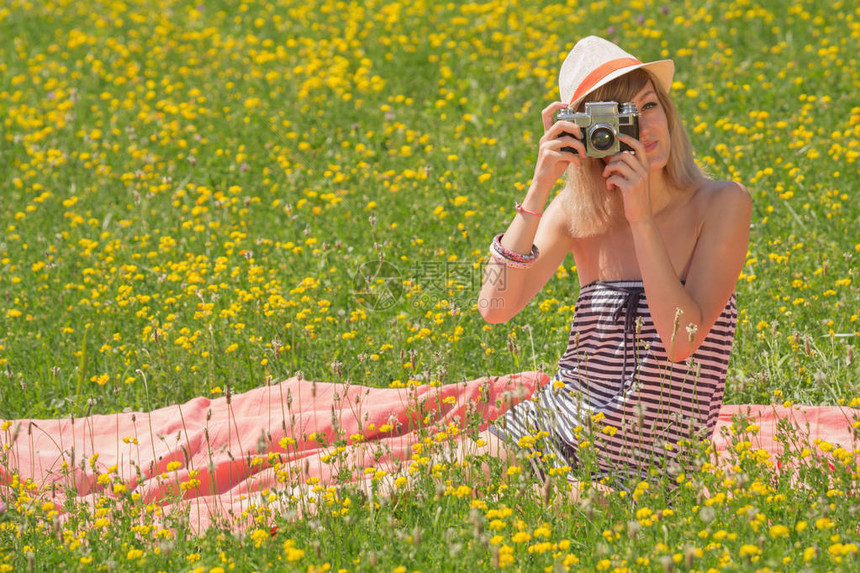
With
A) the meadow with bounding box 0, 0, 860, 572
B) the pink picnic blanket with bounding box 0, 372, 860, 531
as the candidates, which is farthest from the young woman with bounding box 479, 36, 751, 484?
the pink picnic blanket with bounding box 0, 372, 860, 531

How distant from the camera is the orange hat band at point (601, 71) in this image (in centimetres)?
311

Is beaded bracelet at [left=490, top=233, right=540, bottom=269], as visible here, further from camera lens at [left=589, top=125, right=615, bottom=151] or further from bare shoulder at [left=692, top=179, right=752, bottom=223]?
bare shoulder at [left=692, top=179, right=752, bottom=223]

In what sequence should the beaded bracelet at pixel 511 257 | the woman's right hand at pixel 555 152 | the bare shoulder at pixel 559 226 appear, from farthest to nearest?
the bare shoulder at pixel 559 226
the beaded bracelet at pixel 511 257
the woman's right hand at pixel 555 152

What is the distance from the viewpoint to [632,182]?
2.88 metres

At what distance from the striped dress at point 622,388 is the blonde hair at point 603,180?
217 millimetres

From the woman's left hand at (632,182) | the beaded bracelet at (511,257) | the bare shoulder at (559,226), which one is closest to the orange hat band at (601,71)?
the woman's left hand at (632,182)

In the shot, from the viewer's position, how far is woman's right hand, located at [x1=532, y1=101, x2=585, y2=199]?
9.93ft

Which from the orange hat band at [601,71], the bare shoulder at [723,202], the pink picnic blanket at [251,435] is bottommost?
the pink picnic blanket at [251,435]

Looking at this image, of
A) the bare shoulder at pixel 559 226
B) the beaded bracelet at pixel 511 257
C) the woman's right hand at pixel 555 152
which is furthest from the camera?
the bare shoulder at pixel 559 226

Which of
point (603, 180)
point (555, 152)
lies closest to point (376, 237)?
point (603, 180)

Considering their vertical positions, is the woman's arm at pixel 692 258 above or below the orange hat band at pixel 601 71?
below

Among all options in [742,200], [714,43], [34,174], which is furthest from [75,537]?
[714,43]

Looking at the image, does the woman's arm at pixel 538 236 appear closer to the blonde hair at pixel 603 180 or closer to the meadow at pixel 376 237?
the blonde hair at pixel 603 180

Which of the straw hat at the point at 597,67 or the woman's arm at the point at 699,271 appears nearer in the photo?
the woman's arm at the point at 699,271
